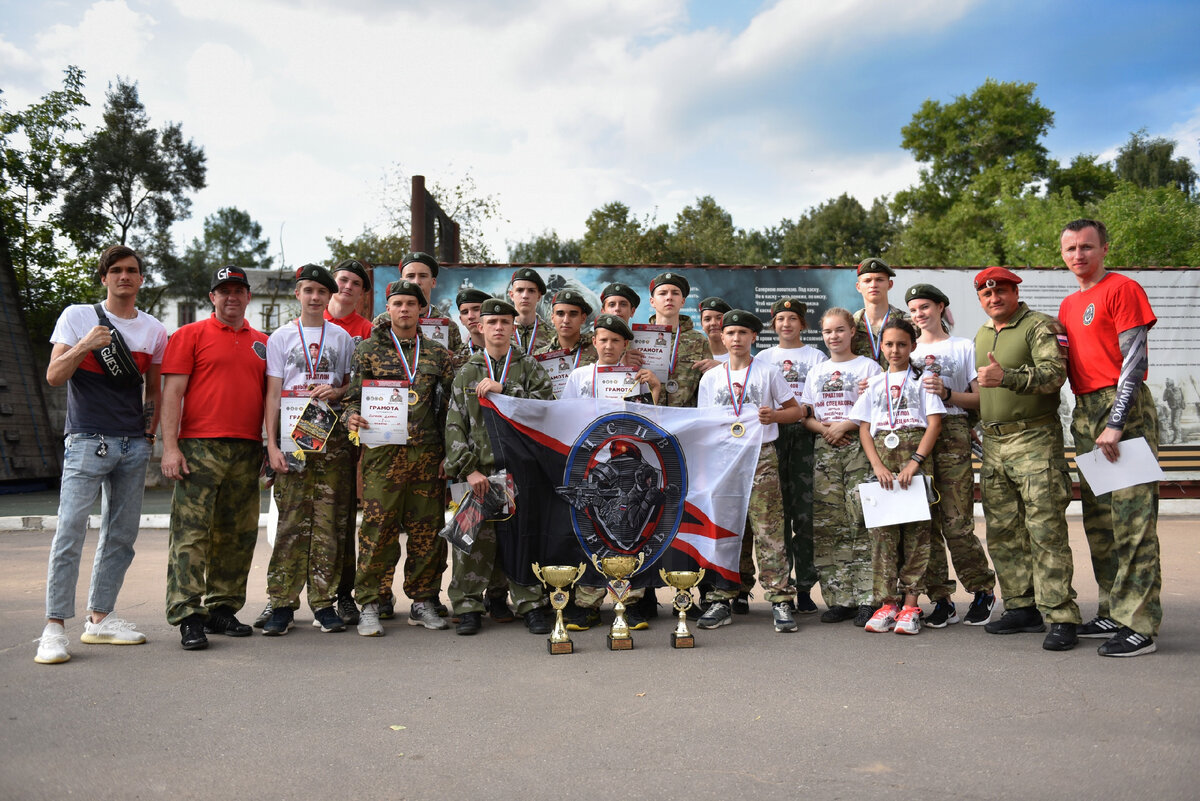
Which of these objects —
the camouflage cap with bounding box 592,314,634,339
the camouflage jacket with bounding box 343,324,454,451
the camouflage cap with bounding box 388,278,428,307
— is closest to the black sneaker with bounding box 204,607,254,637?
the camouflage jacket with bounding box 343,324,454,451

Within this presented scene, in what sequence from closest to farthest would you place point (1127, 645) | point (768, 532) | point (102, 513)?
point (1127, 645)
point (102, 513)
point (768, 532)

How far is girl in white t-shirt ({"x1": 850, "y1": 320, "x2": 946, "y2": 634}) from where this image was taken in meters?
5.33

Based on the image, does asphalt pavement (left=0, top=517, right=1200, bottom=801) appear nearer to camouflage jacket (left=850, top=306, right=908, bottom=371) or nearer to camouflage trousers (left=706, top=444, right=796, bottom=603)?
camouflage trousers (left=706, top=444, right=796, bottom=603)

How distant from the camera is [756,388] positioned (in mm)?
5633

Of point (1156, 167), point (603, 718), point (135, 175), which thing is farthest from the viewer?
point (1156, 167)

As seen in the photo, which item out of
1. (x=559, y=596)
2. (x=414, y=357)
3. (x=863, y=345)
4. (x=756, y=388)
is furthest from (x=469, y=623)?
(x=863, y=345)

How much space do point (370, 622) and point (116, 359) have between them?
2.16 metres

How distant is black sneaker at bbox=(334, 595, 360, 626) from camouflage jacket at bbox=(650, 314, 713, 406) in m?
2.54

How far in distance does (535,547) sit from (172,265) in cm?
2723

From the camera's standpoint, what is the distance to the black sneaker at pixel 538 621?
5376 mm

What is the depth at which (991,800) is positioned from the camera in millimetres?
2801

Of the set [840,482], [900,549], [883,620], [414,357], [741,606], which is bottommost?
[741,606]

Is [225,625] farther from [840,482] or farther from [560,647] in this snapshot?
[840,482]

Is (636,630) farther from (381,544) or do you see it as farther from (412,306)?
(412,306)
